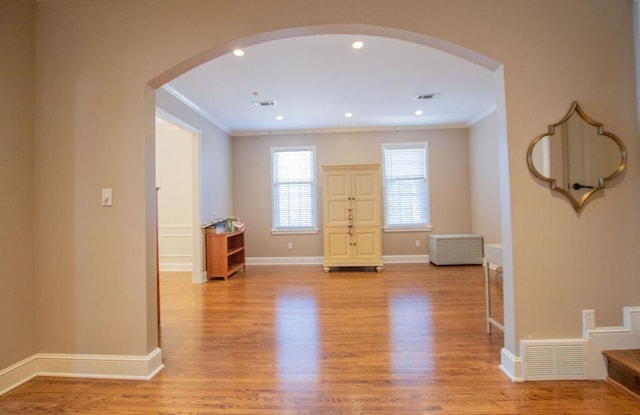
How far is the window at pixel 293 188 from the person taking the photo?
6.66 m

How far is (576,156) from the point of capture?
206cm

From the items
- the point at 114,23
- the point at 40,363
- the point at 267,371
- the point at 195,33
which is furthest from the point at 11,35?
the point at 267,371

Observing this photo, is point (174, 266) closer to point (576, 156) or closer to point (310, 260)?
point (310, 260)

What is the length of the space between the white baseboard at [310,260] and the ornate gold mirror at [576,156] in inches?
180

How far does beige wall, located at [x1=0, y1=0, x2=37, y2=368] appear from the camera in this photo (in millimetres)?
2000

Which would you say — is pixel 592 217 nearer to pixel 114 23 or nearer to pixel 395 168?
pixel 114 23

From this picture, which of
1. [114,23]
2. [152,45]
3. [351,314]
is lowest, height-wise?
[351,314]

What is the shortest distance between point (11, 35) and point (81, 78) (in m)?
0.45

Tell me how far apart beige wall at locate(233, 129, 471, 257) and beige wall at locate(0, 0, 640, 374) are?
14.5 feet

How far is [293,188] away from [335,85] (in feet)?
9.39

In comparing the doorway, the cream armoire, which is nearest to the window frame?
the cream armoire

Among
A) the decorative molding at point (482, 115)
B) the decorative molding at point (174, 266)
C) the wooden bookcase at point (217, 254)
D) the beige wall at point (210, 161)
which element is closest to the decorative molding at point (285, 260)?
the beige wall at point (210, 161)

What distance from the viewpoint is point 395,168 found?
21.6 feet

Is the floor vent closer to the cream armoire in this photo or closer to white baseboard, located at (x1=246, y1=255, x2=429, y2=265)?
the cream armoire
